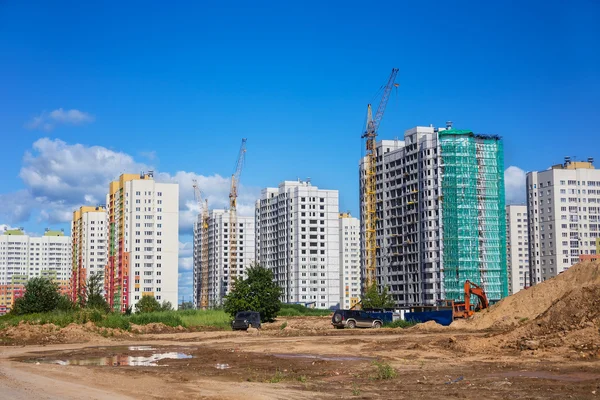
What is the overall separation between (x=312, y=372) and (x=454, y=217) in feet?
342

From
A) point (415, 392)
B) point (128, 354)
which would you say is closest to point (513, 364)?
point (415, 392)

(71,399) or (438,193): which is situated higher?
(438,193)

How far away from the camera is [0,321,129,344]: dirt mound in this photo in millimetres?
50500

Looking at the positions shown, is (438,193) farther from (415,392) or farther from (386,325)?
(415,392)

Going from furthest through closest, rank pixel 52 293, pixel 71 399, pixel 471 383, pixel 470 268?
pixel 470 268
pixel 52 293
pixel 471 383
pixel 71 399

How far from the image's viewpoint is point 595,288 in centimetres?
3488

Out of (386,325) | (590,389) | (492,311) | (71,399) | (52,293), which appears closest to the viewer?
(71,399)

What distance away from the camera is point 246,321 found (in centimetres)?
6269

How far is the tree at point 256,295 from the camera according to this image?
75812 millimetres

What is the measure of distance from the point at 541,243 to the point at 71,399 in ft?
582

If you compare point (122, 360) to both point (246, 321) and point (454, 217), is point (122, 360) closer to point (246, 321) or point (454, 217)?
point (246, 321)

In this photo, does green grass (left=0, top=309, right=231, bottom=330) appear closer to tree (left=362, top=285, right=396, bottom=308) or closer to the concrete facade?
tree (left=362, top=285, right=396, bottom=308)

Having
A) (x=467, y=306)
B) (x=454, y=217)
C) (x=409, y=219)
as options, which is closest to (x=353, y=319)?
(x=467, y=306)

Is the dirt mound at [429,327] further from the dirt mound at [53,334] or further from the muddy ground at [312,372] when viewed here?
the dirt mound at [53,334]
